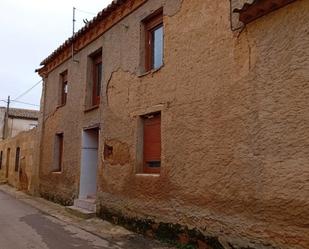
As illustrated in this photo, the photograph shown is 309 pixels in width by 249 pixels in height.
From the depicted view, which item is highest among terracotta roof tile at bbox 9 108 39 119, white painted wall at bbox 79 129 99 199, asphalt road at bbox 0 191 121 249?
terracotta roof tile at bbox 9 108 39 119

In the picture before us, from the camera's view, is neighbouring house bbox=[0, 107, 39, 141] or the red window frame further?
neighbouring house bbox=[0, 107, 39, 141]

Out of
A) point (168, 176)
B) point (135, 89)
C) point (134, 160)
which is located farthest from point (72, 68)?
point (168, 176)

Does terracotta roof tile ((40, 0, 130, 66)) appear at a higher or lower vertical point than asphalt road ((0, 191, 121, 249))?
higher

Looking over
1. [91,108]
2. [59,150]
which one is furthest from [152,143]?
[59,150]

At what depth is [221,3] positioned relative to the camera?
6293mm

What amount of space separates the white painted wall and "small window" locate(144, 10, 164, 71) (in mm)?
3549

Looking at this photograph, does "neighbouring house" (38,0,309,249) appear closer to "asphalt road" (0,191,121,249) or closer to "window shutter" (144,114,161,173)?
"window shutter" (144,114,161,173)

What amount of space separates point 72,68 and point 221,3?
7200 mm

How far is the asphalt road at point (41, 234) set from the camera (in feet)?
22.3

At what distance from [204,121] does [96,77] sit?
5701 mm

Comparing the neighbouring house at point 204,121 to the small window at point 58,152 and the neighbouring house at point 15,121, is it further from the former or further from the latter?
the neighbouring house at point 15,121

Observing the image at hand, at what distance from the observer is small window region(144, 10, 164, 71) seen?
322 inches

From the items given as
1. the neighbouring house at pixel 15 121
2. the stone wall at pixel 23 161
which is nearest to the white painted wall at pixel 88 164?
the stone wall at pixel 23 161

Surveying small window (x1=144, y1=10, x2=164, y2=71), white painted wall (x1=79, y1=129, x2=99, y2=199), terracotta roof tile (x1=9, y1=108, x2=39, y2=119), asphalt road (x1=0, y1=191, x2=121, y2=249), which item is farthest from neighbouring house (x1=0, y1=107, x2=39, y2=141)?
small window (x1=144, y1=10, x2=164, y2=71)
